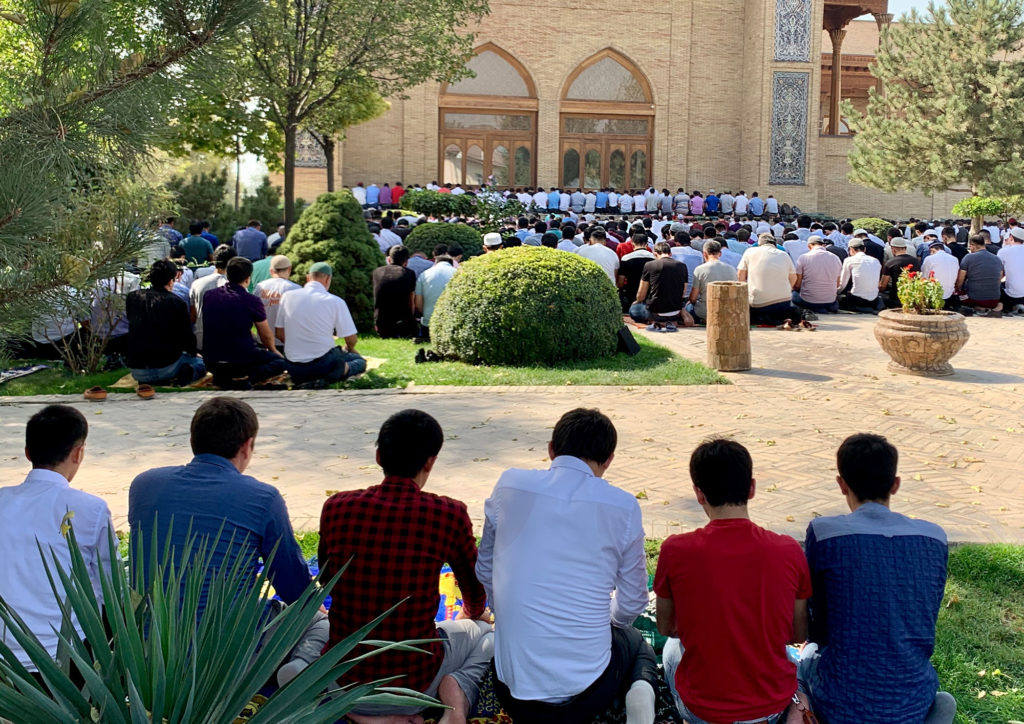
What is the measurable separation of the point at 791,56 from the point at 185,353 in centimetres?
2977

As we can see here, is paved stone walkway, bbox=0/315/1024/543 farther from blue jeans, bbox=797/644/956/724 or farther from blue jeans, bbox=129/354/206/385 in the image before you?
blue jeans, bbox=797/644/956/724

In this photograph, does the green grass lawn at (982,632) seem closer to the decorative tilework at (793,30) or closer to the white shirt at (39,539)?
the white shirt at (39,539)

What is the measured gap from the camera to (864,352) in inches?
455

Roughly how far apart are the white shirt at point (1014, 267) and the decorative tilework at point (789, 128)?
2119cm

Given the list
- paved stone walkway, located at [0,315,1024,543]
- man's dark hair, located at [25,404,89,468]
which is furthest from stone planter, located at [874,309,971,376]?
man's dark hair, located at [25,404,89,468]

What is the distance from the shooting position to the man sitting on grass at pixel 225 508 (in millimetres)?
3557

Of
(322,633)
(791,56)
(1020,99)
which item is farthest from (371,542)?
(791,56)

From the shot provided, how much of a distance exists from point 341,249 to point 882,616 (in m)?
9.82

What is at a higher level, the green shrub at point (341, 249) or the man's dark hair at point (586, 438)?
the green shrub at point (341, 249)

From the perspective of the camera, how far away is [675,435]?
774 cm

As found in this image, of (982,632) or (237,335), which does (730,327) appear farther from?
(982,632)

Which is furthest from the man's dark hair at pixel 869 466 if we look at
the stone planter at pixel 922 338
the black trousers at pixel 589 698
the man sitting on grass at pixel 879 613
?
the stone planter at pixel 922 338

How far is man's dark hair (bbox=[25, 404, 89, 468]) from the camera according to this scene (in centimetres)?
359

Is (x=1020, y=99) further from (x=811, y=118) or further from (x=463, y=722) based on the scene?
(x=463, y=722)
